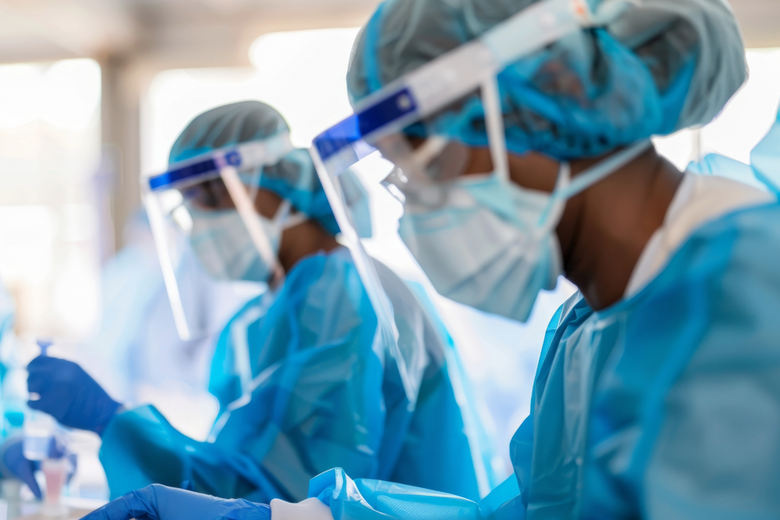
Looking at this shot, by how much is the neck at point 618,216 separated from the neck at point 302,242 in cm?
76

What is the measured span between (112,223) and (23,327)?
28.7 inches

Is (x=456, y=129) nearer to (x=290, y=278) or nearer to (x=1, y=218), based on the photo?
(x=290, y=278)

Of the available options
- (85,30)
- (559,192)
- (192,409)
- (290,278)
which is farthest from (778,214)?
(85,30)

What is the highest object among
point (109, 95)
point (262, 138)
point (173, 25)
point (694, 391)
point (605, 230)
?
point (173, 25)

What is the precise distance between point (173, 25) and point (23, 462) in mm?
2521

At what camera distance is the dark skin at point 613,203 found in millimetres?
622

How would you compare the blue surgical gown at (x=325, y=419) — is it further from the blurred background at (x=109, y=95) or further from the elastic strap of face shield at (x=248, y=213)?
the blurred background at (x=109, y=95)

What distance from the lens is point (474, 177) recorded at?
642 mm

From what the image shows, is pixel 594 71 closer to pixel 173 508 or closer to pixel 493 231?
pixel 493 231

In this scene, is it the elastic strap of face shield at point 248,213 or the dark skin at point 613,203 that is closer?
the dark skin at point 613,203

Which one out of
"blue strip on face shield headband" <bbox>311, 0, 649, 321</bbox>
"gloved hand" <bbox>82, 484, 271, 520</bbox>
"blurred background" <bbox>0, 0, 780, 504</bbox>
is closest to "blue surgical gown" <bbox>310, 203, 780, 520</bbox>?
"blue strip on face shield headband" <bbox>311, 0, 649, 321</bbox>

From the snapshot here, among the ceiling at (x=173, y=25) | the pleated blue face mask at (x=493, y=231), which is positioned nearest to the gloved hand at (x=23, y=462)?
the pleated blue face mask at (x=493, y=231)

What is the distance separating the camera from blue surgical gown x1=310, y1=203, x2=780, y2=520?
0.47 meters

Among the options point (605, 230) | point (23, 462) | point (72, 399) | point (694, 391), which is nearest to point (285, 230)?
point (72, 399)
